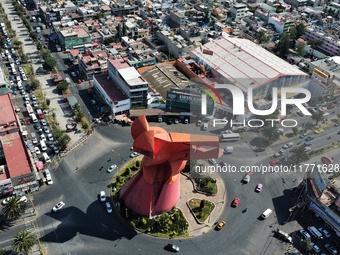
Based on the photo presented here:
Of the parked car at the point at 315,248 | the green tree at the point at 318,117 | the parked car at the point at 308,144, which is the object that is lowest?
the parked car at the point at 315,248

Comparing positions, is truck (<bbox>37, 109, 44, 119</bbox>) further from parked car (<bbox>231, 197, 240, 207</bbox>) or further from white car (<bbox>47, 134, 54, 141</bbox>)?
parked car (<bbox>231, 197, 240, 207</bbox>)

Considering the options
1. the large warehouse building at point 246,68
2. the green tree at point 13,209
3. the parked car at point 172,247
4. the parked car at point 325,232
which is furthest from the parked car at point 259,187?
the green tree at point 13,209

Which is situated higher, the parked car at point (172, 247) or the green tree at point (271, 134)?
the green tree at point (271, 134)

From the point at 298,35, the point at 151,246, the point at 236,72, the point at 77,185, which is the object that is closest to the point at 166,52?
the point at 236,72

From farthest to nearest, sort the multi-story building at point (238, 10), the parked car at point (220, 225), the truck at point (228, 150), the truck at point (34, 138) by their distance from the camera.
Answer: the multi-story building at point (238, 10) → the truck at point (34, 138) → the truck at point (228, 150) → the parked car at point (220, 225)

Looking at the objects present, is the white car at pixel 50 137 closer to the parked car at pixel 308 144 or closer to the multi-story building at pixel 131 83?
the multi-story building at pixel 131 83

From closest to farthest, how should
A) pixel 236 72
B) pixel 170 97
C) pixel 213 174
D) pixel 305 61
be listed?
pixel 213 174, pixel 170 97, pixel 236 72, pixel 305 61

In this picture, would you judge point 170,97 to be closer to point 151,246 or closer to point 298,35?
point 151,246
